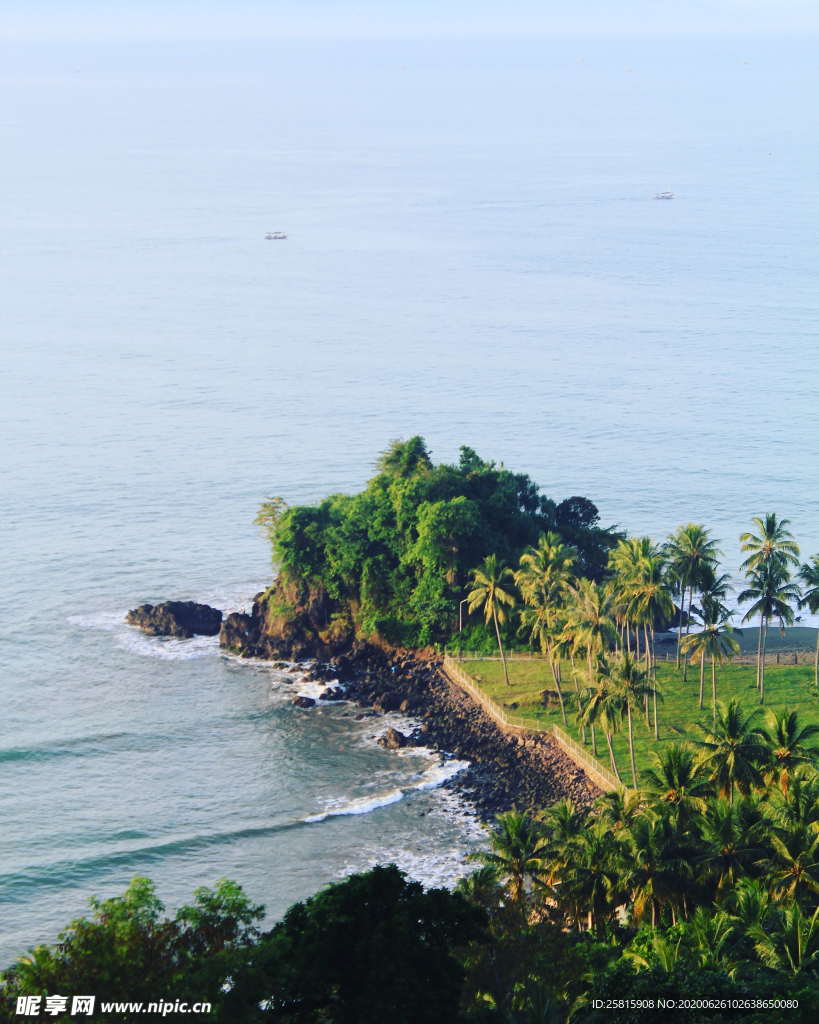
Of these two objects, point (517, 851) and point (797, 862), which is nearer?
point (797, 862)

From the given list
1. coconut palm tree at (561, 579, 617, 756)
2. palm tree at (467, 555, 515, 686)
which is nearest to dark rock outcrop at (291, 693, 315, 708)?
palm tree at (467, 555, 515, 686)

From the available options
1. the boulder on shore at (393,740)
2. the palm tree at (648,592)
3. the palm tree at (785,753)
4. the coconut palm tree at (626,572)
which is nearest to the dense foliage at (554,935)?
the palm tree at (785,753)

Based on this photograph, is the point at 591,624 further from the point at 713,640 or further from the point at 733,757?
the point at 733,757

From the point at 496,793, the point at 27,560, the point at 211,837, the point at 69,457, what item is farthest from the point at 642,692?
the point at 69,457

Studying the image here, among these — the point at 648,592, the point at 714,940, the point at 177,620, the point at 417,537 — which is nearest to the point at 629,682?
the point at 648,592

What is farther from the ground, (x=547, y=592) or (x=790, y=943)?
(x=547, y=592)

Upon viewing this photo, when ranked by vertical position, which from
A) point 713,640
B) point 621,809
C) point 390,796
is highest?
point 713,640

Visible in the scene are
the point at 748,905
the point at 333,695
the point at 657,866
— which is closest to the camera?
the point at 748,905

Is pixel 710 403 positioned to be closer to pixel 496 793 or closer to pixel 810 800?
pixel 496 793
